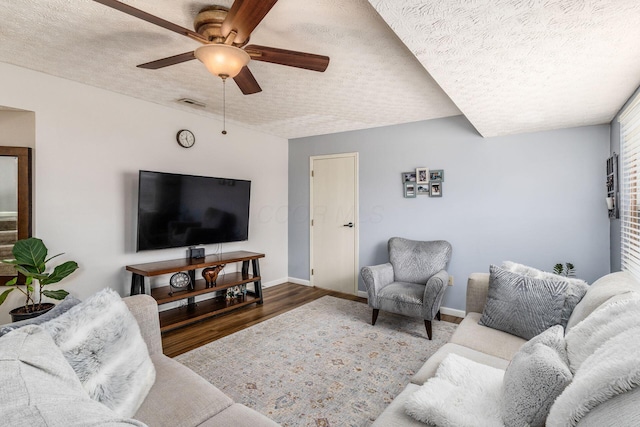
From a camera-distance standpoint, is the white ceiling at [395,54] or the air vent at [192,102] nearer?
the white ceiling at [395,54]

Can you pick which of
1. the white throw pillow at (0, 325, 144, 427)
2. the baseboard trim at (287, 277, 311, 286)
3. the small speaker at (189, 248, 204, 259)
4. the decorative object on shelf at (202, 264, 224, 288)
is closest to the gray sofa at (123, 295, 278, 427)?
the white throw pillow at (0, 325, 144, 427)

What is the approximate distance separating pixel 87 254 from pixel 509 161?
429 cm

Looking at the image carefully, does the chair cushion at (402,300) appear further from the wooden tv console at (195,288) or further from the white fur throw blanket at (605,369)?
the white fur throw blanket at (605,369)

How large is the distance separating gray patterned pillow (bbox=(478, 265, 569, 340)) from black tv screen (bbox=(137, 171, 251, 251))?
9.45ft

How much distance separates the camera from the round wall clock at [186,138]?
3682 millimetres

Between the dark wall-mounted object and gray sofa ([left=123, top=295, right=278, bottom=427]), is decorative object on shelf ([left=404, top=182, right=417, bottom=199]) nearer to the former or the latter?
gray sofa ([left=123, top=295, right=278, bottom=427])

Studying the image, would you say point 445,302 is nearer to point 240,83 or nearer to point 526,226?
point 526,226

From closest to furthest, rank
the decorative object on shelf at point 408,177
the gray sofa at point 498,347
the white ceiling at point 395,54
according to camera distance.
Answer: the gray sofa at point 498,347 < the white ceiling at point 395,54 < the decorative object on shelf at point 408,177

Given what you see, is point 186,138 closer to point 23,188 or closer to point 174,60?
point 23,188

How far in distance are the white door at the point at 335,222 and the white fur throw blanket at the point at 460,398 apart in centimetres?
308

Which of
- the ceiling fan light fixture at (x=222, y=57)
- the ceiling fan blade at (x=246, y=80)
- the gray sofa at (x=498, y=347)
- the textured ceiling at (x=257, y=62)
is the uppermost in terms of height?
the textured ceiling at (x=257, y=62)

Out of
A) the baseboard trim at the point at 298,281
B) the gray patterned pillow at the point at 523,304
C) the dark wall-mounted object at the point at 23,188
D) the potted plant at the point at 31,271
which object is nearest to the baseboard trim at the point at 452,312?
the gray patterned pillow at the point at 523,304

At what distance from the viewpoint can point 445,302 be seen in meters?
3.76

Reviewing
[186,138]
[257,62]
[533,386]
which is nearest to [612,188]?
[533,386]
